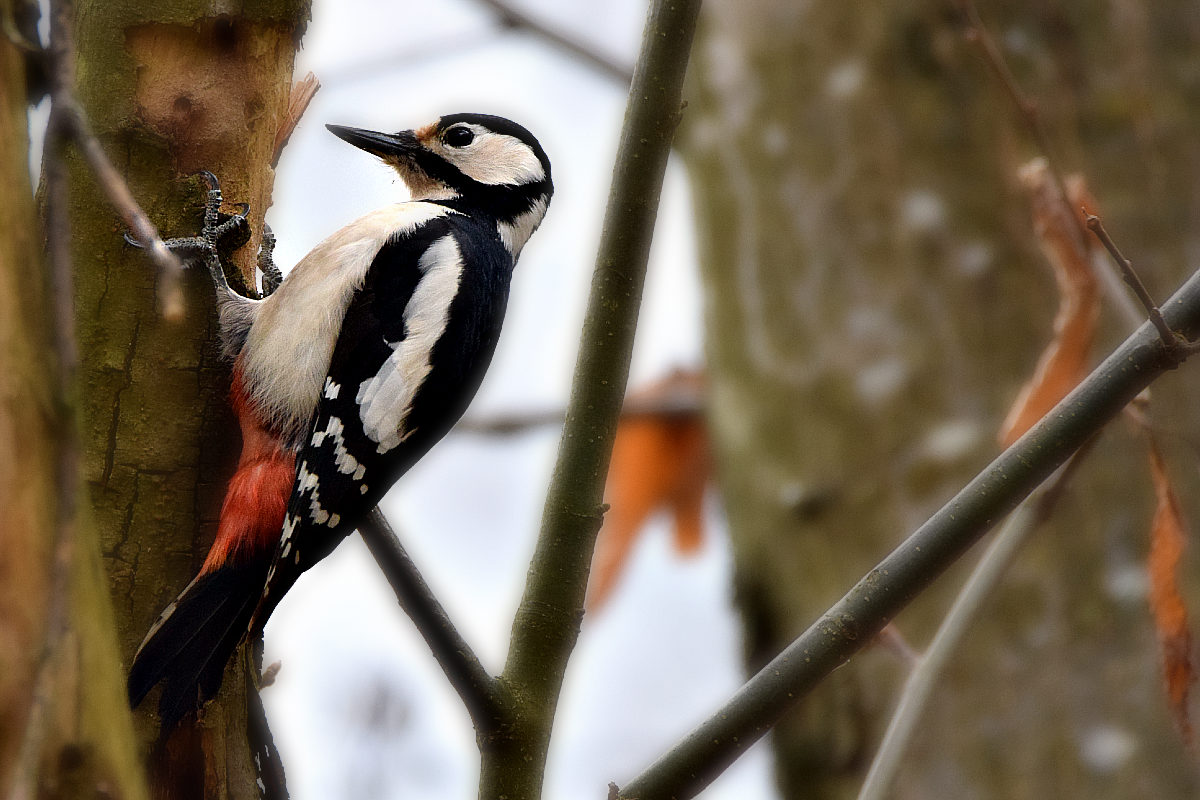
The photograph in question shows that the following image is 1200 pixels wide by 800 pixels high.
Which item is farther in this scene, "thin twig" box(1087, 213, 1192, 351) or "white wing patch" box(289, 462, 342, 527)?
"white wing patch" box(289, 462, 342, 527)

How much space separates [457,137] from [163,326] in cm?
152

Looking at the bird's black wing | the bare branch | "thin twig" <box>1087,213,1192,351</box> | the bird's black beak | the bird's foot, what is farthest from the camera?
the bird's black beak

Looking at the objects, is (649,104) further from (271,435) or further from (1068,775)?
(1068,775)

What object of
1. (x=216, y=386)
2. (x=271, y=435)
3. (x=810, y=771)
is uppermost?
(x=216, y=386)

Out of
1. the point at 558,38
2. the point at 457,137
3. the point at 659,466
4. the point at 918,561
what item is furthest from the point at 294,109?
the point at 659,466

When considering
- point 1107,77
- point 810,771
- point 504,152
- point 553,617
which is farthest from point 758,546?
point 553,617

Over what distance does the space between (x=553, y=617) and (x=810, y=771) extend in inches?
66.8

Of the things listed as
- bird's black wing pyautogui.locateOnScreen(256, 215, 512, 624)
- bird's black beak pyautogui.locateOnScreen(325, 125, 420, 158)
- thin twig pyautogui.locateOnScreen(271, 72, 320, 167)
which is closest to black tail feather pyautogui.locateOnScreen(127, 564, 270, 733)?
bird's black wing pyautogui.locateOnScreen(256, 215, 512, 624)

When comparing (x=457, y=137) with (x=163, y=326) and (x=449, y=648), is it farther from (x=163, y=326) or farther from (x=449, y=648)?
(x=449, y=648)

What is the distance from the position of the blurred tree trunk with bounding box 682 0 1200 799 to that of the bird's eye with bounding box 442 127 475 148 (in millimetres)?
795

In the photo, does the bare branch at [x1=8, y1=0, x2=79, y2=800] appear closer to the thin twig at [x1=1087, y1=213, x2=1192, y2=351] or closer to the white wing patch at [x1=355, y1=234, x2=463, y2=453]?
the thin twig at [x1=1087, y1=213, x2=1192, y2=351]

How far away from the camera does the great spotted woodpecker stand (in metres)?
2.00

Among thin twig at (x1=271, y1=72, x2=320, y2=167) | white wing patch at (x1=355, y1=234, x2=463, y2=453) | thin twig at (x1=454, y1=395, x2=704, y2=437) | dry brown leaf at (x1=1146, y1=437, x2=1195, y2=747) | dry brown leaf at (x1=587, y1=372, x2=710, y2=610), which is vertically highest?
thin twig at (x1=271, y1=72, x2=320, y2=167)

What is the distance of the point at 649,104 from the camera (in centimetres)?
181
